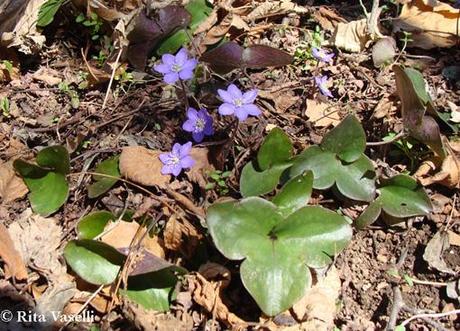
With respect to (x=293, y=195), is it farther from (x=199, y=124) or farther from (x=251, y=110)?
(x=199, y=124)

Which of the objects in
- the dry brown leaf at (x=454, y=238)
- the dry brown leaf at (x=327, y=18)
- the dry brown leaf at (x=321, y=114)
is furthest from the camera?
the dry brown leaf at (x=327, y=18)

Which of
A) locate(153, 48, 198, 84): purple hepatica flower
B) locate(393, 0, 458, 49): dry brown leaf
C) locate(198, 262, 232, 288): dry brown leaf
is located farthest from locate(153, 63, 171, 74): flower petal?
locate(393, 0, 458, 49): dry brown leaf

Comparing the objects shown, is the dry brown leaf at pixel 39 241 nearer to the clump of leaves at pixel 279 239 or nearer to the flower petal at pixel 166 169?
the flower petal at pixel 166 169

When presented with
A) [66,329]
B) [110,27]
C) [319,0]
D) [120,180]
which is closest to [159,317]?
[66,329]

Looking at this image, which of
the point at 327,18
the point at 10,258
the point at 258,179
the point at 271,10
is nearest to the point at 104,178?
the point at 10,258

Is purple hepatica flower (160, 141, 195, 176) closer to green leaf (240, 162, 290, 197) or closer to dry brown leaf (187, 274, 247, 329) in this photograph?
green leaf (240, 162, 290, 197)

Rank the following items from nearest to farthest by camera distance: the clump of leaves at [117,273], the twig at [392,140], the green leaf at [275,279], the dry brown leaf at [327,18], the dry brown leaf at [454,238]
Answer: the green leaf at [275,279] < the clump of leaves at [117,273] < the dry brown leaf at [454,238] < the twig at [392,140] < the dry brown leaf at [327,18]

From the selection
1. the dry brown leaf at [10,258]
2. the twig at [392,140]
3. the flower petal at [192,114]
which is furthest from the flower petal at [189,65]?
the dry brown leaf at [10,258]

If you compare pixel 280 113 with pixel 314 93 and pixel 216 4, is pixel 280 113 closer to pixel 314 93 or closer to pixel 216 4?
pixel 314 93
